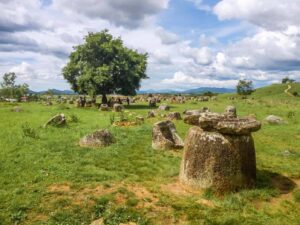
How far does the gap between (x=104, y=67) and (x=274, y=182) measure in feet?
139

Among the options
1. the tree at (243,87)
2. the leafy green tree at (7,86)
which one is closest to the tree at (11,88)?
the leafy green tree at (7,86)

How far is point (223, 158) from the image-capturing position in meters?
12.1

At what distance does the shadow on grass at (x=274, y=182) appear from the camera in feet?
42.5

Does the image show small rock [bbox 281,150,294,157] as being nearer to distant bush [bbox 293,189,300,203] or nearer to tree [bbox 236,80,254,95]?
distant bush [bbox 293,189,300,203]

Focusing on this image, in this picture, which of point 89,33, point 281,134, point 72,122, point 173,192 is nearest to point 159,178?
point 173,192

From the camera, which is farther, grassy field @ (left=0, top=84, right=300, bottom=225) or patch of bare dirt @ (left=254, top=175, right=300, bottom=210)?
patch of bare dirt @ (left=254, top=175, right=300, bottom=210)

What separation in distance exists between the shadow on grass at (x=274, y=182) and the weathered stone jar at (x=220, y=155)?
67 centimetres

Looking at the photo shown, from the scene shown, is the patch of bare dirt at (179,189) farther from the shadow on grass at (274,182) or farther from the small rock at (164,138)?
the small rock at (164,138)

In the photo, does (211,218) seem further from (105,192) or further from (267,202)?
(105,192)

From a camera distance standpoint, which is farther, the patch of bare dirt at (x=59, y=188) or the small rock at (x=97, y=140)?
the small rock at (x=97, y=140)

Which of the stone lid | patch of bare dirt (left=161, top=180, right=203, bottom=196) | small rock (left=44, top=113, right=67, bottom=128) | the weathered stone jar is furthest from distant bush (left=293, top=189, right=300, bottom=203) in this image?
small rock (left=44, top=113, right=67, bottom=128)

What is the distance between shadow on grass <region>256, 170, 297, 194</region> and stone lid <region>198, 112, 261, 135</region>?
2.37m

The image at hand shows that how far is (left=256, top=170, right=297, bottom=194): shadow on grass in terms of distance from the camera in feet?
42.5

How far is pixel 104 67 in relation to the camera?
5275 centimetres
